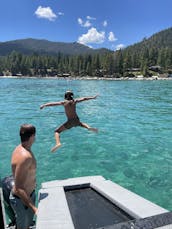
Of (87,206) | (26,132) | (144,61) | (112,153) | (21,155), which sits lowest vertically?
→ (112,153)

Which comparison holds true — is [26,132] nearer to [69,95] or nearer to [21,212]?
[21,212]

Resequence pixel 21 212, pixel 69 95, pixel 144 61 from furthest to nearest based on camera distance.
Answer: pixel 144 61
pixel 69 95
pixel 21 212

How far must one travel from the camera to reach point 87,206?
19.3ft

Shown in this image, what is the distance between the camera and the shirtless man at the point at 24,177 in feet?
16.0

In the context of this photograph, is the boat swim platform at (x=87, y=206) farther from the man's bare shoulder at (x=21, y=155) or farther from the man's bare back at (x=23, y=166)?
the man's bare shoulder at (x=21, y=155)

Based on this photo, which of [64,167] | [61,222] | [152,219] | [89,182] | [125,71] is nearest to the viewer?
[152,219]

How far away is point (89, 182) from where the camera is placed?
707cm

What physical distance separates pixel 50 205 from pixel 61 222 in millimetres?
745

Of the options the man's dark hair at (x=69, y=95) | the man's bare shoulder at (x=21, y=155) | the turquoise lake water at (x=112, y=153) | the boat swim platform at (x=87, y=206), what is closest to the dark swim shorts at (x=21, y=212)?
the boat swim platform at (x=87, y=206)

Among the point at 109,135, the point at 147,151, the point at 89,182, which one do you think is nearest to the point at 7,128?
the point at 109,135

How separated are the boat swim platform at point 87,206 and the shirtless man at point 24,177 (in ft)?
0.94

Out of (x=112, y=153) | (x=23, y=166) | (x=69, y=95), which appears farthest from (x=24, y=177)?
(x=112, y=153)

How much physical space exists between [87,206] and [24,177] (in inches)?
65.7

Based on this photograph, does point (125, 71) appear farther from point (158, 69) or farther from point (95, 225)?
point (95, 225)
